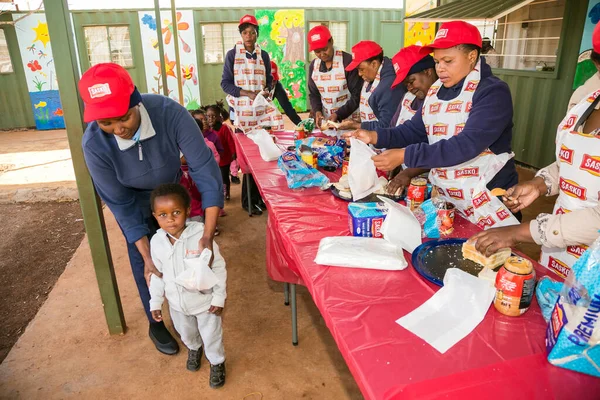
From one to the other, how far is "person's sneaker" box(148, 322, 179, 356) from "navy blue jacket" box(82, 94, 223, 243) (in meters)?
0.75

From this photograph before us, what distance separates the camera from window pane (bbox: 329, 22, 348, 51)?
1105 cm

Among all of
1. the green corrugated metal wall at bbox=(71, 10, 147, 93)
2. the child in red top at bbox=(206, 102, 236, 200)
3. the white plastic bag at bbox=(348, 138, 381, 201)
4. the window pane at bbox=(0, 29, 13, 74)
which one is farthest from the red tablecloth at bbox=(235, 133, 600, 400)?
the window pane at bbox=(0, 29, 13, 74)

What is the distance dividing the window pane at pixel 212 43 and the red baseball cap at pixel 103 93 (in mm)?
9565

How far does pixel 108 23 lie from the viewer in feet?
32.7

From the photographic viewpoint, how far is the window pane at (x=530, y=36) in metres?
6.09

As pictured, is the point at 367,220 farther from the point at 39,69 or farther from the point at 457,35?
the point at 39,69

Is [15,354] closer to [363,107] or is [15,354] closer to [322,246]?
[322,246]

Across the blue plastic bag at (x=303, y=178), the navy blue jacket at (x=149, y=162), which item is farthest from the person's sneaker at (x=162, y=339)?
the blue plastic bag at (x=303, y=178)

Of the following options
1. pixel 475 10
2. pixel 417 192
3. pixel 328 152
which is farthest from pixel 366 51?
pixel 475 10

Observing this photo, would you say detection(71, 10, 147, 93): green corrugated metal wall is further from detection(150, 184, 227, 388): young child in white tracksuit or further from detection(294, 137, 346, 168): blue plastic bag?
detection(150, 184, 227, 388): young child in white tracksuit

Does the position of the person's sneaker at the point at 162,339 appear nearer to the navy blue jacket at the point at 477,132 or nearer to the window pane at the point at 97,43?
the navy blue jacket at the point at 477,132

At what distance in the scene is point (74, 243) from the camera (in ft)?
13.8

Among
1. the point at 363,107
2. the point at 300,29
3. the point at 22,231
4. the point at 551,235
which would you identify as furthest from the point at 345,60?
the point at 300,29

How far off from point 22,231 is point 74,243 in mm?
875
